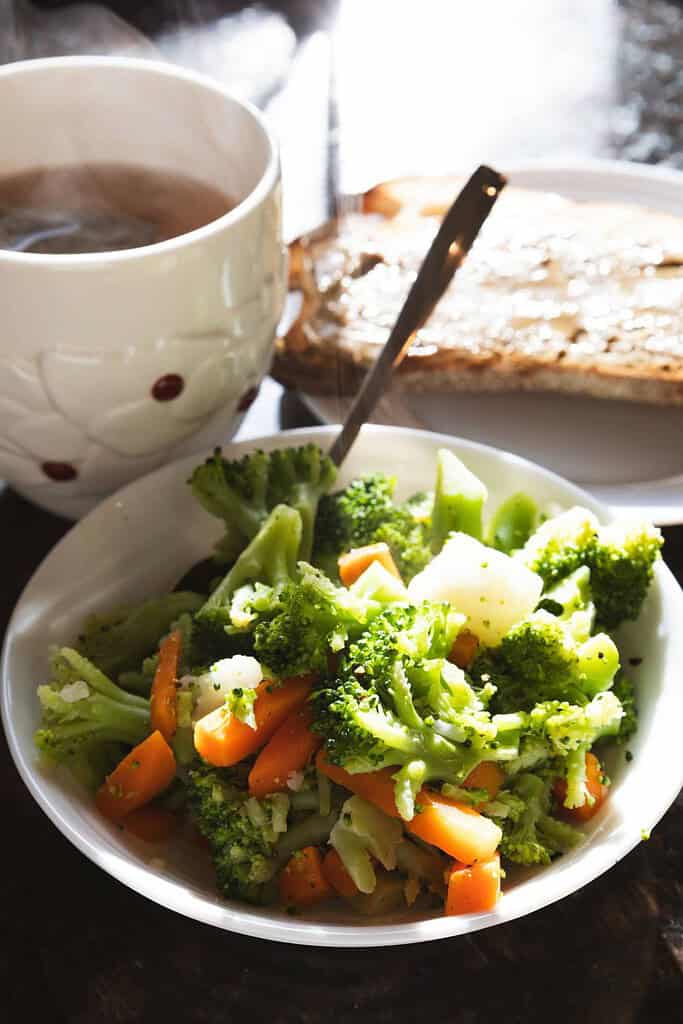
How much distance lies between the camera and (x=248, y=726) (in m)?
1.43

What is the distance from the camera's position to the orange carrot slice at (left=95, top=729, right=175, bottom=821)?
1.51 meters

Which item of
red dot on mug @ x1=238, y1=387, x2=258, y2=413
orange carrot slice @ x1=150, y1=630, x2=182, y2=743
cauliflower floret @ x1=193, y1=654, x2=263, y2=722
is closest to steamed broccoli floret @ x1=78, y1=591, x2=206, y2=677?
orange carrot slice @ x1=150, y1=630, x2=182, y2=743

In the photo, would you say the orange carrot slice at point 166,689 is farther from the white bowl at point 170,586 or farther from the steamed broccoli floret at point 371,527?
the steamed broccoli floret at point 371,527

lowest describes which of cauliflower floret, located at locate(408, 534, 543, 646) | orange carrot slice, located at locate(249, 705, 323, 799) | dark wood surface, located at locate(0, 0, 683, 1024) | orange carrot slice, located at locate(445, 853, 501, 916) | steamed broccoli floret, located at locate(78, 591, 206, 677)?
dark wood surface, located at locate(0, 0, 683, 1024)

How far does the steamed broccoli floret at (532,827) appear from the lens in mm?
1437

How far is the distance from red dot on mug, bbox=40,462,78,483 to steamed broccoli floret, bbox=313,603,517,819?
2.22 ft

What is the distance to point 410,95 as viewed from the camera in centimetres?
352

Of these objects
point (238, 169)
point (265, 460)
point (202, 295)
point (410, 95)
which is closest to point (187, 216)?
point (238, 169)

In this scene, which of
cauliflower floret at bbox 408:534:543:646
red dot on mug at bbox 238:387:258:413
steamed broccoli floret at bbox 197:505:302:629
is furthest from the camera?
red dot on mug at bbox 238:387:258:413

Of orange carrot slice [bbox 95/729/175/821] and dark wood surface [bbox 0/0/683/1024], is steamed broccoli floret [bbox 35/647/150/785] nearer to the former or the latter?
orange carrot slice [bbox 95/729/175/821]

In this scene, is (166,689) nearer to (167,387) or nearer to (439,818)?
(439,818)

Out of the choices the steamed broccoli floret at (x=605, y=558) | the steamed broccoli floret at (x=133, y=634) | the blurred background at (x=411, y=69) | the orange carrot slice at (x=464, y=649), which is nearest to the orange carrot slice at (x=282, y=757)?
the orange carrot slice at (x=464, y=649)

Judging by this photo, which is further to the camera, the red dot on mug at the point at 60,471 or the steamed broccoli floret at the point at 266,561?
the red dot on mug at the point at 60,471

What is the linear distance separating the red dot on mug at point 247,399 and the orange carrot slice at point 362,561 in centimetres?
44
